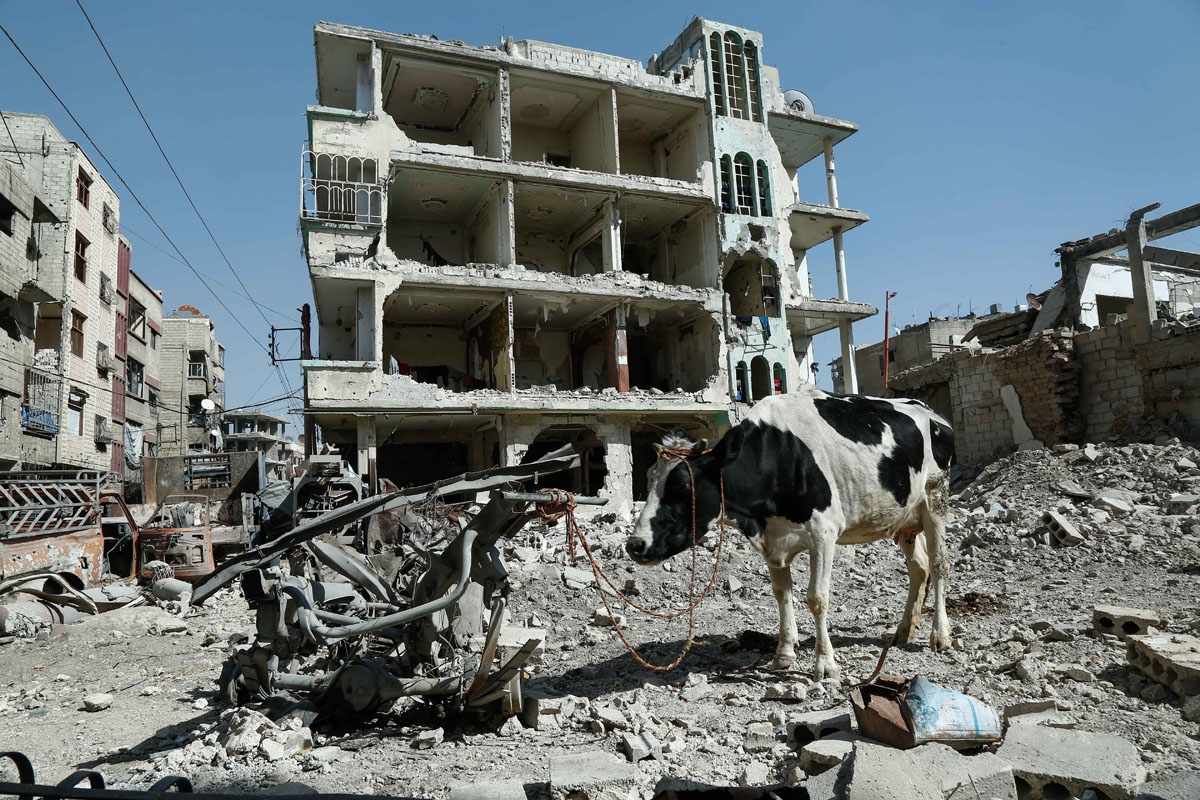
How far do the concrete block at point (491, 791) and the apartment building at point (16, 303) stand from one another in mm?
22171

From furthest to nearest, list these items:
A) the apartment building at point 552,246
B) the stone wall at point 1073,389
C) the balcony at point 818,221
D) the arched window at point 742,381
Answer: the balcony at point 818,221
the arched window at point 742,381
the apartment building at point 552,246
the stone wall at point 1073,389

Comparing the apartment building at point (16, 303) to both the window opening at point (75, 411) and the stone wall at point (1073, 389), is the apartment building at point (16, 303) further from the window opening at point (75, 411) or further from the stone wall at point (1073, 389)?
the stone wall at point (1073, 389)

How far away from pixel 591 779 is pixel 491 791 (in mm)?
581

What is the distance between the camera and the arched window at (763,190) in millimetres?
28059

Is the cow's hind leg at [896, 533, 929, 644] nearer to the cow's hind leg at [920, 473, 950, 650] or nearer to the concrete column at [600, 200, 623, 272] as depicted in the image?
the cow's hind leg at [920, 473, 950, 650]

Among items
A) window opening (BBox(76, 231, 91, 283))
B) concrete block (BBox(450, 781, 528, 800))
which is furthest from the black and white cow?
window opening (BBox(76, 231, 91, 283))

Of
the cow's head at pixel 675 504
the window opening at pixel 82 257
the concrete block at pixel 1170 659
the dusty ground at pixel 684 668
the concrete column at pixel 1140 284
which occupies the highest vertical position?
the window opening at pixel 82 257

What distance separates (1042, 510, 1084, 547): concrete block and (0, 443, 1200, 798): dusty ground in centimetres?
24

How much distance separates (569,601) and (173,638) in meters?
5.77

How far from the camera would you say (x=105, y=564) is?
17.0 meters

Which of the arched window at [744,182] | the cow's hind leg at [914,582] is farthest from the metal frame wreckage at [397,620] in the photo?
the arched window at [744,182]

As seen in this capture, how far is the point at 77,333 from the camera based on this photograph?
28125 mm

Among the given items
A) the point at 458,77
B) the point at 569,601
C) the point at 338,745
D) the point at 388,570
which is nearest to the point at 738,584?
the point at 569,601

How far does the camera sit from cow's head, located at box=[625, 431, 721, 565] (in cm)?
673
